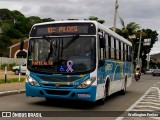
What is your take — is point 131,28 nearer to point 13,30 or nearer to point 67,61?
point 13,30

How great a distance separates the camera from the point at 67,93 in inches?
485

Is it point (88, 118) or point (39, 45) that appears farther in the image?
point (39, 45)

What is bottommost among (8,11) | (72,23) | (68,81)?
(68,81)

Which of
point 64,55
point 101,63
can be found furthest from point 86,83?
point 64,55

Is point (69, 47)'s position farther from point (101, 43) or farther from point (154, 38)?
point (154, 38)

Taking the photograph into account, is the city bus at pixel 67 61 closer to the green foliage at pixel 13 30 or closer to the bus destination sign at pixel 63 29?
the bus destination sign at pixel 63 29

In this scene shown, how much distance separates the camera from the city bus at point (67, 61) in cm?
1226

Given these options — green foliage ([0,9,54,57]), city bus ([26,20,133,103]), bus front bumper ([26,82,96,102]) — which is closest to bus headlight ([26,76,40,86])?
city bus ([26,20,133,103])

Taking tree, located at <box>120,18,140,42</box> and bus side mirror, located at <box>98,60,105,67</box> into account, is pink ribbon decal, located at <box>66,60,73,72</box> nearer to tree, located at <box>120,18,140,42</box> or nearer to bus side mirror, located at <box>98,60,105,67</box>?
bus side mirror, located at <box>98,60,105,67</box>

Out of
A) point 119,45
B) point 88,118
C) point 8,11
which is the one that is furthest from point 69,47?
point 8,11

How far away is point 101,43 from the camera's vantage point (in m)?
12.7

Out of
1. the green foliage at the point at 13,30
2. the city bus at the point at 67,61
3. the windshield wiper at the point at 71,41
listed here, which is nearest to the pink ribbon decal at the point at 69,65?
the city bus at the point at 67,61

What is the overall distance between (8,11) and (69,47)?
403 feet

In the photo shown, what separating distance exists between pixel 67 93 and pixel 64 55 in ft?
4.12
